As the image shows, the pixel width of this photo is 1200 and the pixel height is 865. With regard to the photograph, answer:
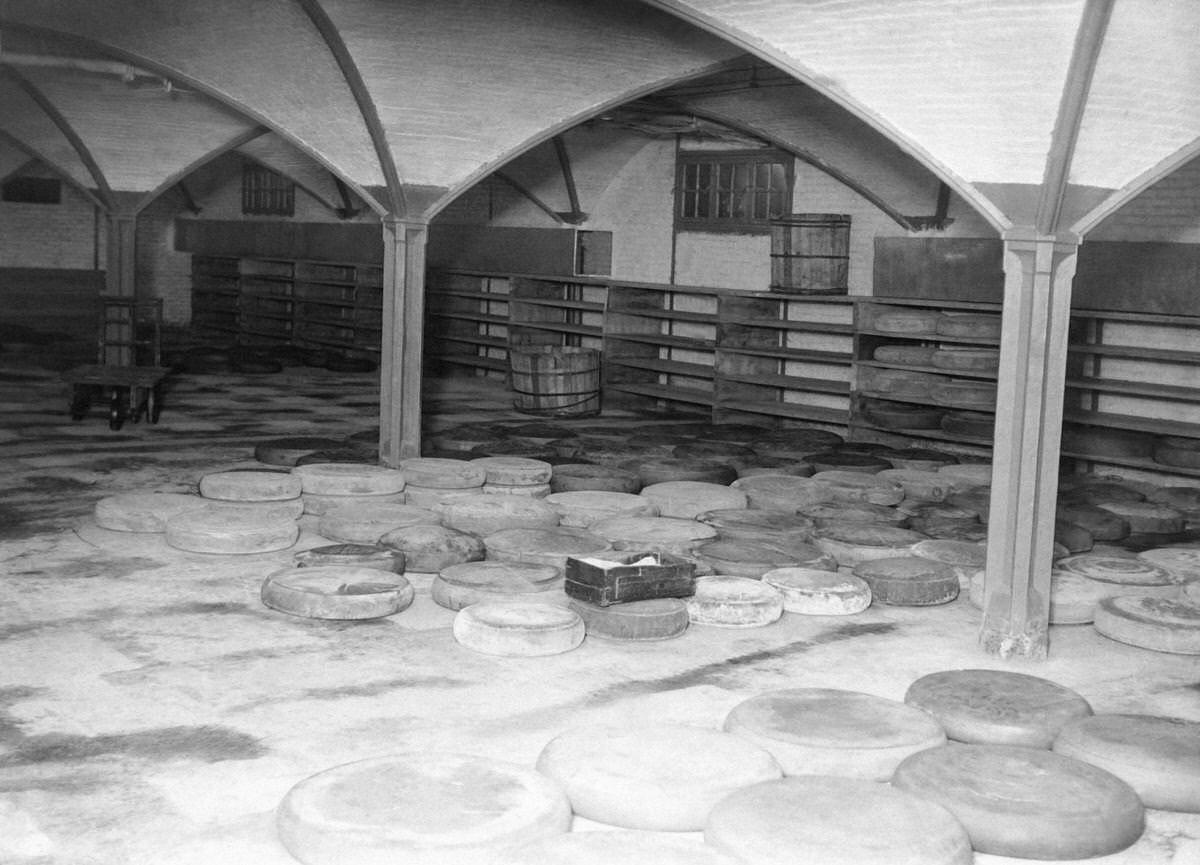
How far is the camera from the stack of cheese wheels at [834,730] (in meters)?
5.25

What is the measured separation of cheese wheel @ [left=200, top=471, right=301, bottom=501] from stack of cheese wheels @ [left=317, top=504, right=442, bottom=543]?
413 millimetres

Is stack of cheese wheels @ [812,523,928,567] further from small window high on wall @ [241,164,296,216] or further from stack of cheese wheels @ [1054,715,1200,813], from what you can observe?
small window high on wall @ [241,164,296,216]

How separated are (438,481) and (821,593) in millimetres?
3795

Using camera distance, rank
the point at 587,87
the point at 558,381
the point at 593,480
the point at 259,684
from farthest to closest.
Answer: the point at 558,381 < the point at 587,87 < the point at 593,480 < the point at 259,684

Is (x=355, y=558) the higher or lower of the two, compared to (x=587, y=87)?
lower

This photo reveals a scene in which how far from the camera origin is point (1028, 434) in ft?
22.8

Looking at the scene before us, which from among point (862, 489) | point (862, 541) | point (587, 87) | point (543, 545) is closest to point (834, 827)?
point (543, 545)

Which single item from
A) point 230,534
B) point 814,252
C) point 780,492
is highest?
point 814,252

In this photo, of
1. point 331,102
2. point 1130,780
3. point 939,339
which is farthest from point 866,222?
point 1130,780

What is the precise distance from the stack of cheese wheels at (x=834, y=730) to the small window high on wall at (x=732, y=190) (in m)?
10.4

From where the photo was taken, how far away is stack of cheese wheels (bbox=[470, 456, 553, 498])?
35.5 feet

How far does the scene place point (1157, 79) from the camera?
6668 millimetres

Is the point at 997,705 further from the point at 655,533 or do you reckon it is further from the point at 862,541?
the point at 655,533

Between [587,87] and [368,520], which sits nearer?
[368,520]
